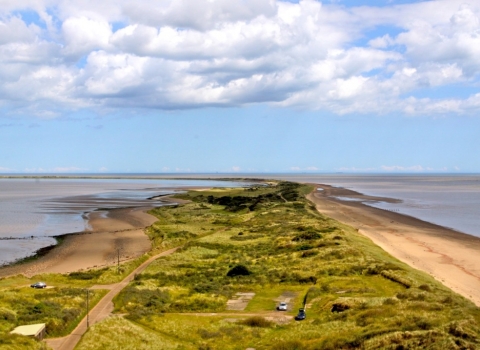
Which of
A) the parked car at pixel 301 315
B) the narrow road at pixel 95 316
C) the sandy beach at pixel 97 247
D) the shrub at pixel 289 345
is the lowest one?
the sandy beach at pixel 97 247

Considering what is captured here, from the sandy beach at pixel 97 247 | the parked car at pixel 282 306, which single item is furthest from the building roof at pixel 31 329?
the sandy beach at pixel 97 247

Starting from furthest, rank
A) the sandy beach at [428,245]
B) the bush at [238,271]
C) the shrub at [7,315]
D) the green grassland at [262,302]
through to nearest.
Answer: the sandy beach at [428,245], the bush at [238,271], the shrub at [7,315], the green grassland at [262,302]

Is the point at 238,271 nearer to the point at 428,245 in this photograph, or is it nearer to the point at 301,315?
the point at 301,315

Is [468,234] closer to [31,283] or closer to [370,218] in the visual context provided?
[370,218]

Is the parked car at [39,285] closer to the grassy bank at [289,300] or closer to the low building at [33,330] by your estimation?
the grassy bank at [289,300]

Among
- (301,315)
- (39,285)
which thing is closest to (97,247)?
(39,285)

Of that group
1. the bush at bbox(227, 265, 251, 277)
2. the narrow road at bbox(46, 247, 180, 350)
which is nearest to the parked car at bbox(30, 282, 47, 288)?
the narrow road at bbox(46, 247, 180, 350)

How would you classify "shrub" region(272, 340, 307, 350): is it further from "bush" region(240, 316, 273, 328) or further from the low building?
the low building
